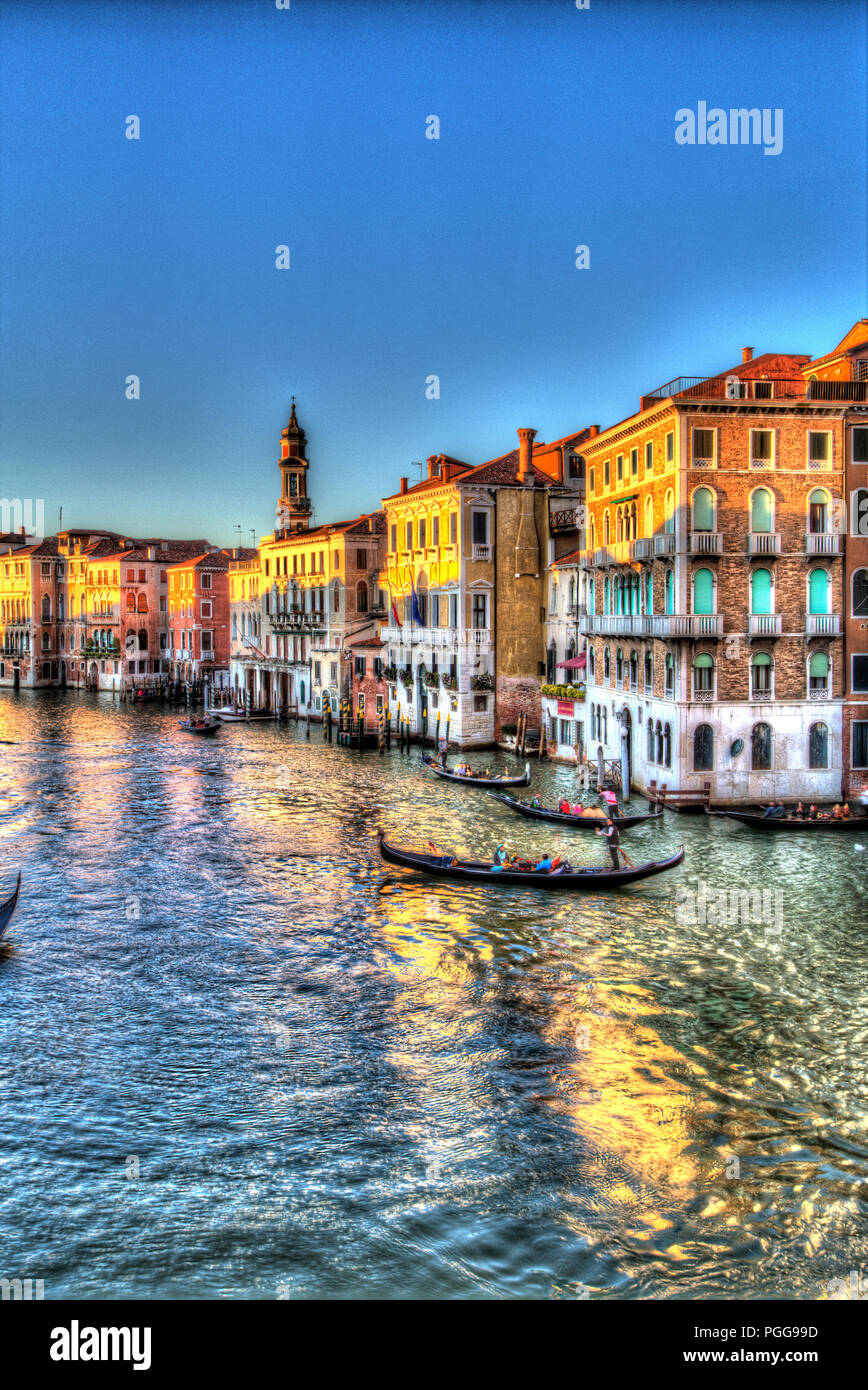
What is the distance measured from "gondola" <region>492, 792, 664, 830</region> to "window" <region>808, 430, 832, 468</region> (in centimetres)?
942

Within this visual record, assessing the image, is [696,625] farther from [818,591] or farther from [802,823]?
[802,823]

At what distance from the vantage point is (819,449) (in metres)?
27.9

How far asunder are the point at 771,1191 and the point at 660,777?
19.3 m

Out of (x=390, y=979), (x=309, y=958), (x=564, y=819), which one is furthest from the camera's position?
(x=564, y=819)

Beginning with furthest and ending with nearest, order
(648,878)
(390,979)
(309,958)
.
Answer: (648,878) → (309,958) → (390,979)

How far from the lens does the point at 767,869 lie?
22297mm

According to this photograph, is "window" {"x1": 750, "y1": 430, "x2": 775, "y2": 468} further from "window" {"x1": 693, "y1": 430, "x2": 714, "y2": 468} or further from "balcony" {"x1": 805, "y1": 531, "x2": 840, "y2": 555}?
"balcony" {"x1": 805, "y1": 531, "x2": 840, "y2": 555}

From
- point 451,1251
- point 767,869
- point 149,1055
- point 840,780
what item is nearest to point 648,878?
point 767,869

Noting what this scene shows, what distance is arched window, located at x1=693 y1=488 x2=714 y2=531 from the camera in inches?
1091

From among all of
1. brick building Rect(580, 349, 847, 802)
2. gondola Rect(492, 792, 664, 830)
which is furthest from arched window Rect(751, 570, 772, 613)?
gondola Rect(492, 792, 664, 830)

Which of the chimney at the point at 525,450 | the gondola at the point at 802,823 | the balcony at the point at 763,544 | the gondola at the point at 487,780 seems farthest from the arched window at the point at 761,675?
the chimney at the point at 525,450

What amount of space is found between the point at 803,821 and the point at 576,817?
5.26 m
